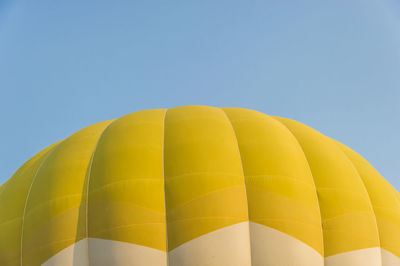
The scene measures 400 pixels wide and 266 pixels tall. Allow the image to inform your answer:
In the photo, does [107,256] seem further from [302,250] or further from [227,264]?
[302,250]

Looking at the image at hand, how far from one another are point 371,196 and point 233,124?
3.41 metres

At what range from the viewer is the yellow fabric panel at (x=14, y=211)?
9.70 meters

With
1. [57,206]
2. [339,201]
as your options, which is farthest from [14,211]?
[339,201]

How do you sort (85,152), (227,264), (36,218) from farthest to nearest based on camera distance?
(85,152) → (36,218) → (227,264)

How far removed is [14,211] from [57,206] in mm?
1487

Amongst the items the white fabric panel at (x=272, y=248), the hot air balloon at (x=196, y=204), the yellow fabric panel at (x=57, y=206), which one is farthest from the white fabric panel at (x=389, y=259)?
the yellow fabric panel at (x=57, y=206)

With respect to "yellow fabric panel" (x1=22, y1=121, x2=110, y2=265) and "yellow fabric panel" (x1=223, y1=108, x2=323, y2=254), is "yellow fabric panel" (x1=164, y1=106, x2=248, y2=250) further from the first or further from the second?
"yellow fabric panel" (x1=22, y1=121, x2=110, y2=265)

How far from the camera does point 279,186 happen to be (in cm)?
910

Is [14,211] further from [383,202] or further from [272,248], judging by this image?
[383,202]

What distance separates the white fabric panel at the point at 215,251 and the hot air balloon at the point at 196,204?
2 cm

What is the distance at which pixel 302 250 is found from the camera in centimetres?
891

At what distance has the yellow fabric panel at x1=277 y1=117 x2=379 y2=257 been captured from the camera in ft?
30.4

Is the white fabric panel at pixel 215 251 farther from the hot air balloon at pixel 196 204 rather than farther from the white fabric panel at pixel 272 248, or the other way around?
the white fabric panel at pixel 272 248

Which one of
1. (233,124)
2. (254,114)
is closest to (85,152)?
(233,124)
